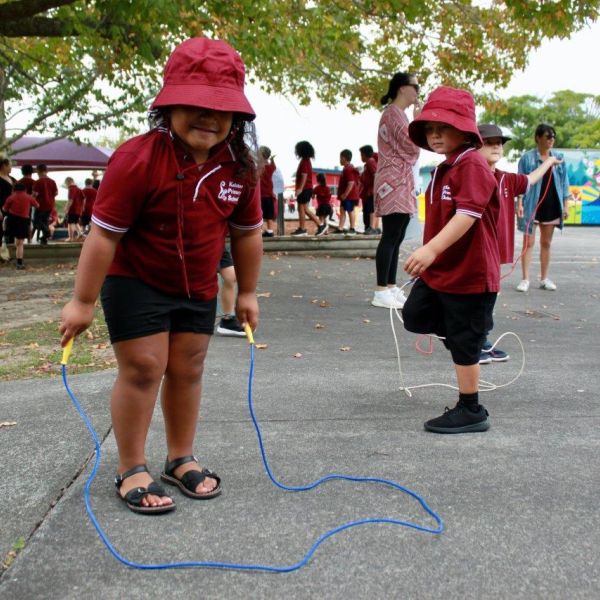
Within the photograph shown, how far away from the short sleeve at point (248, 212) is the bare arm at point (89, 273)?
466mm

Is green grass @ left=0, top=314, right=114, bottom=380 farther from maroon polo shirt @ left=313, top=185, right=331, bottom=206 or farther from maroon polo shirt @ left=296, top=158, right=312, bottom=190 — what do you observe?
maroon polo shirt @ left=313, top=185, right=331, bottom=206

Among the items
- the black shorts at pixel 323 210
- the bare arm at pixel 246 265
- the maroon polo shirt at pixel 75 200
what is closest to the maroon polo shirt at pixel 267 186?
the black shorts at pixel 323 210

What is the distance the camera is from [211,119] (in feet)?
7.64

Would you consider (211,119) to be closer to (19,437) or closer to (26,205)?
(19,437)

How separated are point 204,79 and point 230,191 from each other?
1.27ft

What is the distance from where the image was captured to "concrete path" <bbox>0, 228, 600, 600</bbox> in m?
1.98

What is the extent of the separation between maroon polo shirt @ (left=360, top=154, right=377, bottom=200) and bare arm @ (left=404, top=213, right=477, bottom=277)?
957 centimetres

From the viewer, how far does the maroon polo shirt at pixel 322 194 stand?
608 inches

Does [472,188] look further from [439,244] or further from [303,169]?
[303,169]

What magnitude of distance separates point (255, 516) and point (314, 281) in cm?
677

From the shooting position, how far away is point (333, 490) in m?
2.60

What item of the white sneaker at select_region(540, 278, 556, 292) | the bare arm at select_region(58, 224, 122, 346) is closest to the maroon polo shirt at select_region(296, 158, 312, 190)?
the white sneaker at select_region(540, 278, 556, 292)

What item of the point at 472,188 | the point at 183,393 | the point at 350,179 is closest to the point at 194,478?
the point at 183,393

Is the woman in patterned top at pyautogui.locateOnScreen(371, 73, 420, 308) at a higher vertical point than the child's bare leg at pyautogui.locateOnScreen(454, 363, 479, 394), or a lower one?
higher
